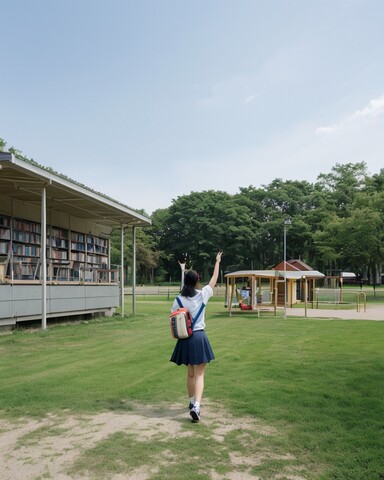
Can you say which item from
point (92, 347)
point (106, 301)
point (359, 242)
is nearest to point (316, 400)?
point (92, 347)

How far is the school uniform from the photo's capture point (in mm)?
5008

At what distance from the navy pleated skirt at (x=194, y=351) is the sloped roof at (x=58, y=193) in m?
7.07

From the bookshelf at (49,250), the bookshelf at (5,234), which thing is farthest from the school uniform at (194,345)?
the bookshelf at (5,234)

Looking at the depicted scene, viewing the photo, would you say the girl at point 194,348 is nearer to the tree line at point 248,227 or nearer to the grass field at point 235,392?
the grass field at point 235,392

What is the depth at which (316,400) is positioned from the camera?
5.45 meters

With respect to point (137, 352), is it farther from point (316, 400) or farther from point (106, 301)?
point (106, 301)

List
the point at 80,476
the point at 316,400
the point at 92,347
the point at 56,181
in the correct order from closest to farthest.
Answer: the point at 80,476 < the point at 316,400 < the point at 92,347 < the point at 56,181

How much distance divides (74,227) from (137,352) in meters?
10.5

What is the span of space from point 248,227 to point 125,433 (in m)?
56.7

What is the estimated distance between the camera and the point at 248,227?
60.5m

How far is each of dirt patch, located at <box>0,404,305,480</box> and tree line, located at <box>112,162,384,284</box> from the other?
1752 inches

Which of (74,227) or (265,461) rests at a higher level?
(74,227)

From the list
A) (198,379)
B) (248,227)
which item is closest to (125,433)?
(198,379)

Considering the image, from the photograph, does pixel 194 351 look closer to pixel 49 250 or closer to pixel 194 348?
pixel 194 348
